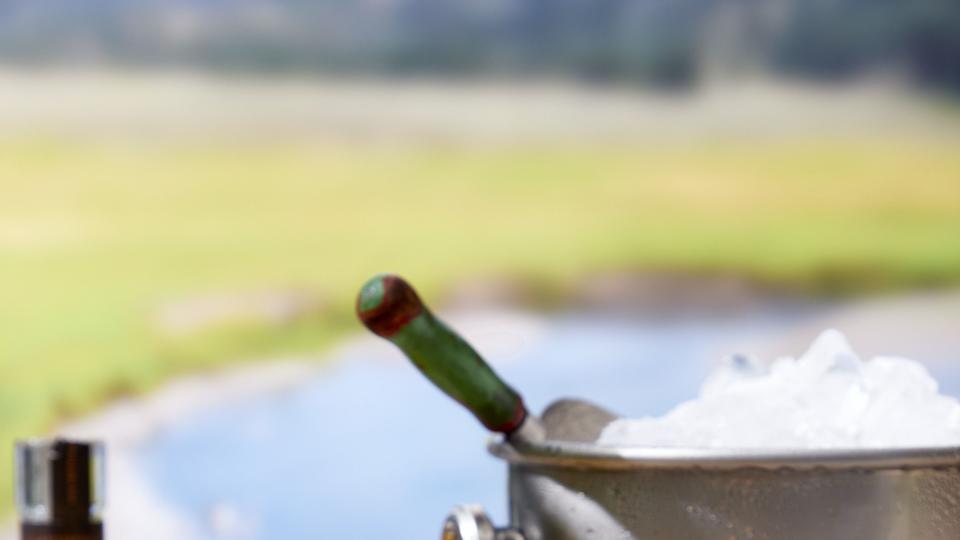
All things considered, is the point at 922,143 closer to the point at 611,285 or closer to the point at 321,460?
the point at 611,285

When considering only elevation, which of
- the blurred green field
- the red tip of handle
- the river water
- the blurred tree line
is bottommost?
the river water

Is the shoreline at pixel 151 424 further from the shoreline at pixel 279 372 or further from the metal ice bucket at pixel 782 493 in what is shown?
the metal ice bucket at pixel 782 493

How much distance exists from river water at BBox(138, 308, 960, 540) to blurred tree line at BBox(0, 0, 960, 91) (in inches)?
10.6

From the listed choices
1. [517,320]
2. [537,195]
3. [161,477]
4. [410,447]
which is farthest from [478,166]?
[161,477]

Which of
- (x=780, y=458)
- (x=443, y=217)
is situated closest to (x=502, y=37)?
(x=443, y=217)

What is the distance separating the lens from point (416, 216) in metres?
1.42

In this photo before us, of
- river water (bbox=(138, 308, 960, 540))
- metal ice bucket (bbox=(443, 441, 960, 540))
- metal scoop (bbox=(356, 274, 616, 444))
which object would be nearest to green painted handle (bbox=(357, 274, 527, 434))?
metal scoop (bbox=(356, 274, 616, 444))

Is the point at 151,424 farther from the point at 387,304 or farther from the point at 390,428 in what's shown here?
the point at 387,304

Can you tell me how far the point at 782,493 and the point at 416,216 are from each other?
0.75m

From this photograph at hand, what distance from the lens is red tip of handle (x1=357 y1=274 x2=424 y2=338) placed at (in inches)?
31.3

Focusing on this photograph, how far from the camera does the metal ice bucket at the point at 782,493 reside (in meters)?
0.72

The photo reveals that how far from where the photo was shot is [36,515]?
0.95 meters

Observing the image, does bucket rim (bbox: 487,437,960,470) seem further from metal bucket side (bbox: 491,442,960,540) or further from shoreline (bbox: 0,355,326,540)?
shoreline (bbox: 0,355,326,540)

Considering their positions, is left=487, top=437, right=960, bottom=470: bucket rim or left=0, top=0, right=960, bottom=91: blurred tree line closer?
left=487, top=437, right=960, bottom=470: bucket rim
